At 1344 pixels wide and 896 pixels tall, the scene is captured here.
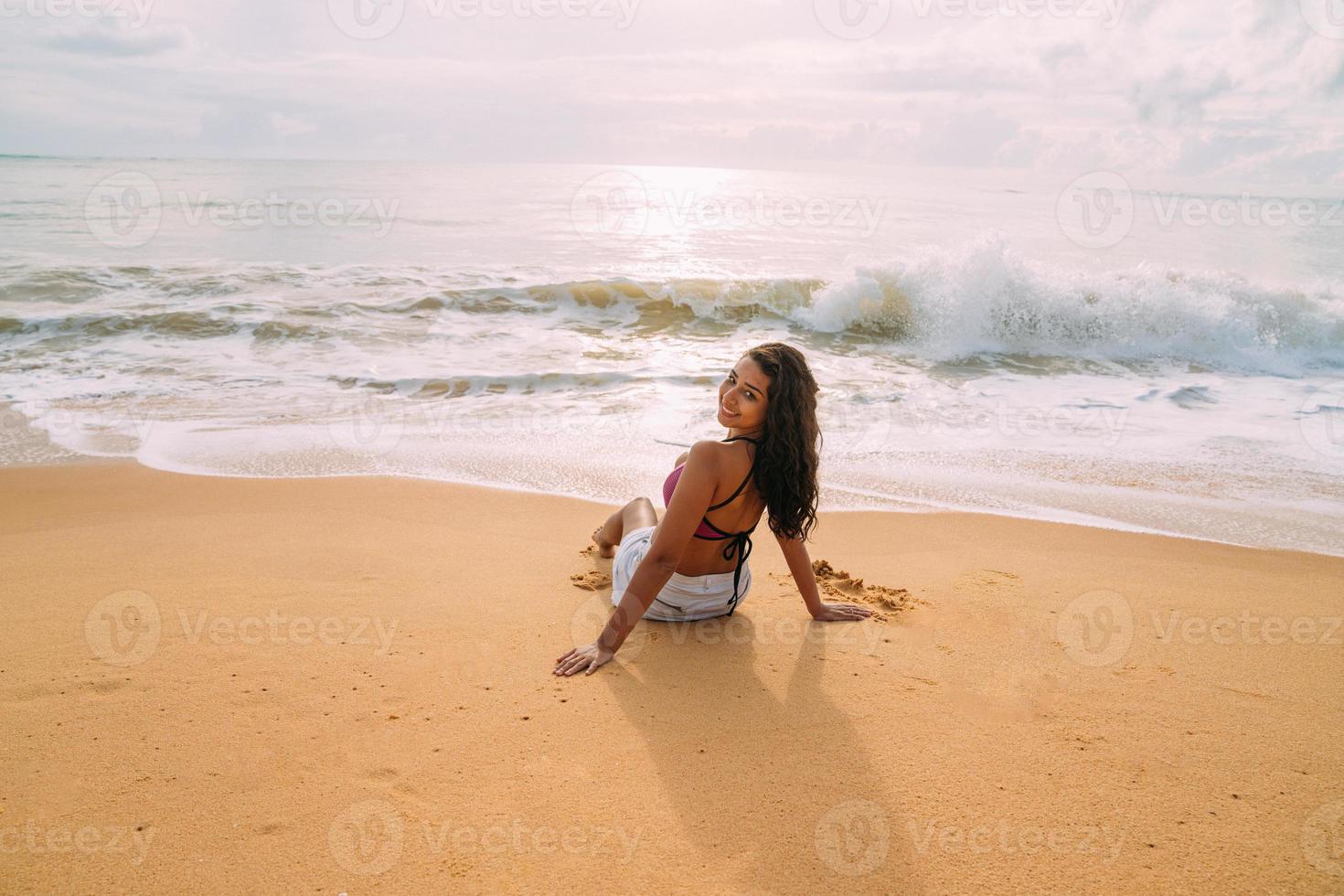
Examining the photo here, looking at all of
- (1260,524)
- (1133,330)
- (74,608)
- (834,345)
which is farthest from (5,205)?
(1260,524)

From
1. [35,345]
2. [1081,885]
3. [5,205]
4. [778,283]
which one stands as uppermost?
[5,205]

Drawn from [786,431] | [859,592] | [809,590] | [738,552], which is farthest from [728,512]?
[859,592]

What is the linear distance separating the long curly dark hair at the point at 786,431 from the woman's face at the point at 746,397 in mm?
24

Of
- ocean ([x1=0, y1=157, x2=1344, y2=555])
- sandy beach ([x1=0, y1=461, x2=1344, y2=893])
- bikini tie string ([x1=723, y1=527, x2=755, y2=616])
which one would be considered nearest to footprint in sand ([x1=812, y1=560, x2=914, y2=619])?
sandy beach ([x1=0, y1=461, x2=1344, y2=893])

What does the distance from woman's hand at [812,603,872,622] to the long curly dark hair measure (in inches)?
27.4

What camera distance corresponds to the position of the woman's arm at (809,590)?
3.66 meters

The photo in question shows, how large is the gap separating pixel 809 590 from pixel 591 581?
3.68ft

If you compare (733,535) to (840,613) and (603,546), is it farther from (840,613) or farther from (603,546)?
(603,546)

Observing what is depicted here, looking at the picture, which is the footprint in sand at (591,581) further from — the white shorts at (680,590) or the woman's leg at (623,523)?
the white shorts at (680,590)

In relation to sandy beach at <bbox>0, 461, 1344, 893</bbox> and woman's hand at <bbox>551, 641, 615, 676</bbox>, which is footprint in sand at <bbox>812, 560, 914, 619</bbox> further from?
woman's hand at <bbox>551, 641, 615, 676</bbox>

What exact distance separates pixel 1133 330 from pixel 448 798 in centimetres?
1336

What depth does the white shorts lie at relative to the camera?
3.64 meters

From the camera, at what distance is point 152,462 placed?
6164mm

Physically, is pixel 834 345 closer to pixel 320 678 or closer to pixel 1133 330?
pixel 1133 330
